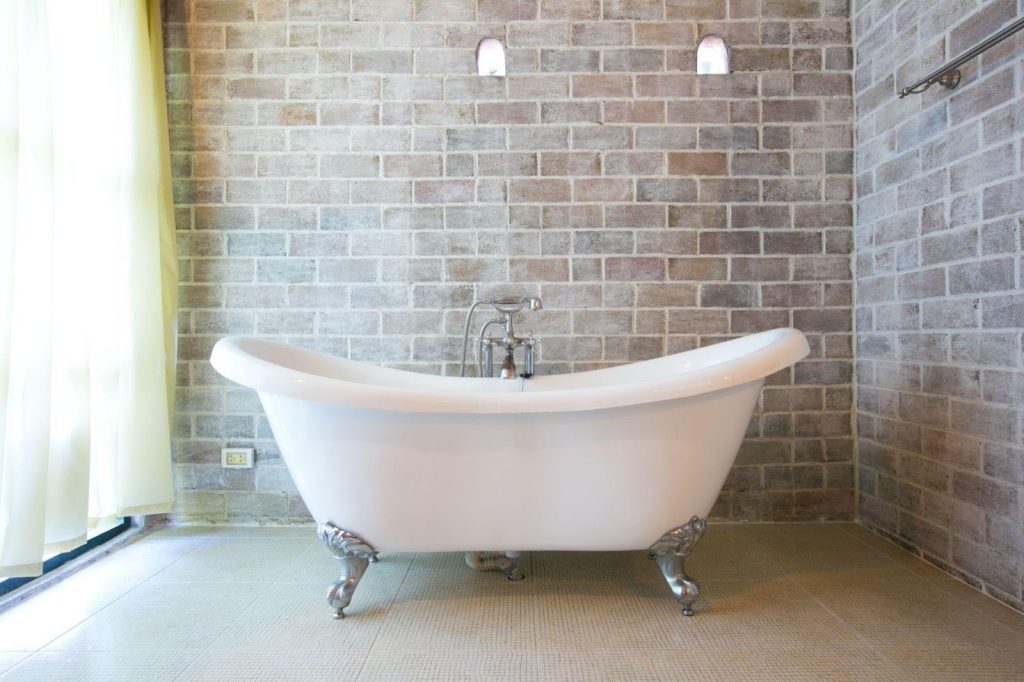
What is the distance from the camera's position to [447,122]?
216cm

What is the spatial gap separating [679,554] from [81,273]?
6.38 feet

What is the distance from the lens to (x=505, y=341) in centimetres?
191

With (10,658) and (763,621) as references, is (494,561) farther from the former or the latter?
(10,658)

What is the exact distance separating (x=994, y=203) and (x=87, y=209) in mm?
2675

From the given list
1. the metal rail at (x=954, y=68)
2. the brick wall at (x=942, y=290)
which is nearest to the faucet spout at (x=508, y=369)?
the brick wall at (x=942, y=290)

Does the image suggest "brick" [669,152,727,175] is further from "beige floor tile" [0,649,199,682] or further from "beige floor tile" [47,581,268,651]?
"beige floor tile" [0,649,199,682]

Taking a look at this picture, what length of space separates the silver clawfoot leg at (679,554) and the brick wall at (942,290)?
87 centimetres

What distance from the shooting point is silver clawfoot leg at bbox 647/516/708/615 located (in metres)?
1.42

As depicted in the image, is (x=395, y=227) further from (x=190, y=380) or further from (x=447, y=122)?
(x=190, y=380)

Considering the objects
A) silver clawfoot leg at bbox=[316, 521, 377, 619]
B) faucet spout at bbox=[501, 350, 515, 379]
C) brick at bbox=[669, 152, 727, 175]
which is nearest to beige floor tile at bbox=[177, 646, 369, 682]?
silver clawfoot leg at bbox=[316, 521, 377, 619]

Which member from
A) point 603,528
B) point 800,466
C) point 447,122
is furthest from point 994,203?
point 447,122

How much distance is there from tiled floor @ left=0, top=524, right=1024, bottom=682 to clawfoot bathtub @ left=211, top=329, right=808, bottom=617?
16cm

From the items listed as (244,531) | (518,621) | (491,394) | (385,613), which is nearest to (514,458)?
(491,394)

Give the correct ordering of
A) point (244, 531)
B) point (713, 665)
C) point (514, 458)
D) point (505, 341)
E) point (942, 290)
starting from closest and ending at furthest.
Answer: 1. point (713, 665)
2. point (514, 458)
3. point (942, 290)
4. point (505, 341)
5. point (244, 531)
